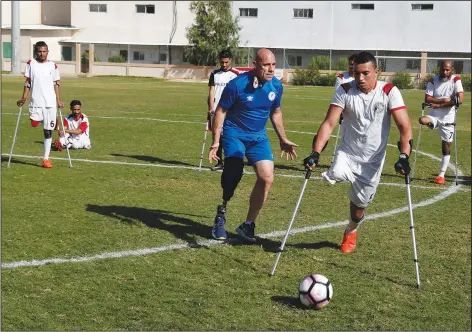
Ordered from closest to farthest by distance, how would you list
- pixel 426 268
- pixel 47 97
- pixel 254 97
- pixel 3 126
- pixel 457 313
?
pixel 457 313 < pixel 426 268 < pixel 254 97 < pixel 47 97 < pixel 3 126

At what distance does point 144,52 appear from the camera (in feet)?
264

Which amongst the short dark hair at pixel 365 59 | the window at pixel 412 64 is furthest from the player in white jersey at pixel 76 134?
the window at pixel 412 64

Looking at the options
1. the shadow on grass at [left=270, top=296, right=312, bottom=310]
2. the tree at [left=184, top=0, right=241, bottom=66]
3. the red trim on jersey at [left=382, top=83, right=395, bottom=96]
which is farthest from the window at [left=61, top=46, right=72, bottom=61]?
the shadow on grass at [left=270, top=296, right=312, bottom=310]

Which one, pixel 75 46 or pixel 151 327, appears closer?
pixel 151 327

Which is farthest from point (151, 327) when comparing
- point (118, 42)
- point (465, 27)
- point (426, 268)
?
point (118, 42)

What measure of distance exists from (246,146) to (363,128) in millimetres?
1674

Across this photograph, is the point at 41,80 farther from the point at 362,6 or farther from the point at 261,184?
the point at 362,6

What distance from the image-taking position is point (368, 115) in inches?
351

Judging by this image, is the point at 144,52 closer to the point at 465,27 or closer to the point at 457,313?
the point at 465,27

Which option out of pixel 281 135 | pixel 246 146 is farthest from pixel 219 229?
pixel 281 135

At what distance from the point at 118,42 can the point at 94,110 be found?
50738 mm

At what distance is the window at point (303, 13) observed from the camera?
73062mm

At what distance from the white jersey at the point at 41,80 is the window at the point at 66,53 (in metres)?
70.9

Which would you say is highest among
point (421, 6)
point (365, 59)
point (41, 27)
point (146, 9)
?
point (421, 6)
